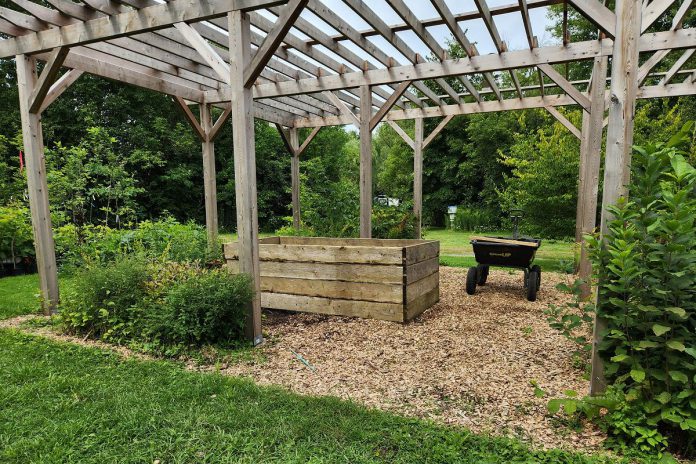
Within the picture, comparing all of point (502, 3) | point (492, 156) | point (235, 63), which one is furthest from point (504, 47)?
point (492, 156)

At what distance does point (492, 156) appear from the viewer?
725 inches

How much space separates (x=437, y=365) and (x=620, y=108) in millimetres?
2144

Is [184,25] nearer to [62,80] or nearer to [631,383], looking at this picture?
[62,80]

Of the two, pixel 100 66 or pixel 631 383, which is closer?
pixel 631 383

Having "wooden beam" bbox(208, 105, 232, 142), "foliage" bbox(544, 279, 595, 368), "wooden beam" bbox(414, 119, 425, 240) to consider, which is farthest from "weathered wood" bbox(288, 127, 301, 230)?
"foliage" bbox(544, 279, 595, 368)

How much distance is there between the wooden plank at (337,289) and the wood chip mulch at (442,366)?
0.26 m

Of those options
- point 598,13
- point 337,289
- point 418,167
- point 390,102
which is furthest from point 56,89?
point 418,167

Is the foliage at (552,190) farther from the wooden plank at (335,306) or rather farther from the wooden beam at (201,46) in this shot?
the wooden beam at (201,46)

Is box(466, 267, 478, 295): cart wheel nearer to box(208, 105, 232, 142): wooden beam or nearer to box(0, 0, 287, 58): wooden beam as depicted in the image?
box(0, 0, 287, 58): wooden beam

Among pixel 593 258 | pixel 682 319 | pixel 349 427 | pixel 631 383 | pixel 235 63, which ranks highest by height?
pixel 235 63

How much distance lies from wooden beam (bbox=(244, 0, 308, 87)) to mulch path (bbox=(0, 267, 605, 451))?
7.67ft

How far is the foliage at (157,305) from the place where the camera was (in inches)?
137

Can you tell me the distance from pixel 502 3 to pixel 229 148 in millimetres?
15075

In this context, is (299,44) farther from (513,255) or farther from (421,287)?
(513,255)
